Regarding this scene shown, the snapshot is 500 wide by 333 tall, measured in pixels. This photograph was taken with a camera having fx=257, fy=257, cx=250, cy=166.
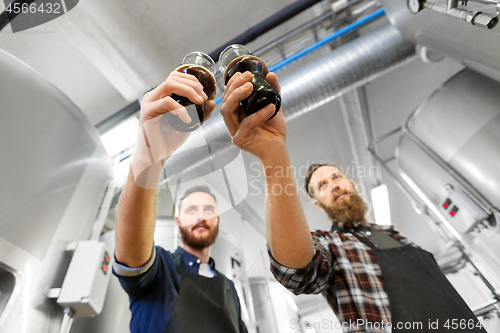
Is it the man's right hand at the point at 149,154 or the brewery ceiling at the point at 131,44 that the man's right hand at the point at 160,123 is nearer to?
the man's right hand at the point at 149,154

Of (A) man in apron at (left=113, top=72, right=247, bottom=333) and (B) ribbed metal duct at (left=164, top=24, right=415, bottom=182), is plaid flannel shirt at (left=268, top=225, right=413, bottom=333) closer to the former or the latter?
(A) man in apron at (left=113, top=72, right=247, bottom=333)

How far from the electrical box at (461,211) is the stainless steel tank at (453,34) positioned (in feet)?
1.76

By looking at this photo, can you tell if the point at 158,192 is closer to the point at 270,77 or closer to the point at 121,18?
the point at 270,77

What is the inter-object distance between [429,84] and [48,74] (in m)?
2.59

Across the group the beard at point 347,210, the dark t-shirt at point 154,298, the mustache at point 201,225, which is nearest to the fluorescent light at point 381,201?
the beard at point 347,210

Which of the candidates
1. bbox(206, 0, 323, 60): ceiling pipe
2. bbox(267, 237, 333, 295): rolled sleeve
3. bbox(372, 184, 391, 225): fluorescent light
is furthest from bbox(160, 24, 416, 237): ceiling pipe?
Answer: bbox(372, 184, 391, 225): fluorescent light

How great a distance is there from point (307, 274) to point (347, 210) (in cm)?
54

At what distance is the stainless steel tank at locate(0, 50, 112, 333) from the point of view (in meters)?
0.61

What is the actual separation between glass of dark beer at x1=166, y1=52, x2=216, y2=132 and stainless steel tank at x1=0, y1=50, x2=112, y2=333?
53cm

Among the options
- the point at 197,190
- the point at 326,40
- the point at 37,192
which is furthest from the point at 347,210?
the point at 37,192

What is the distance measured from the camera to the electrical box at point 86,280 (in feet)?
2.37

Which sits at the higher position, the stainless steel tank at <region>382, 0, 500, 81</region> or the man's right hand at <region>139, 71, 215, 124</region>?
the stainless steel tank at <region>382, 0, 500, 81</region>

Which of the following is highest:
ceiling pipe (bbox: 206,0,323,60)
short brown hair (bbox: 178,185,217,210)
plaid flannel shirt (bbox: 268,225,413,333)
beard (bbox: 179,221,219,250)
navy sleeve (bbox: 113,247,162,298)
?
ceiling pipe (bbox: 206,0,323,60)

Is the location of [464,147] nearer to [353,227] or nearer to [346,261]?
[353,227]
